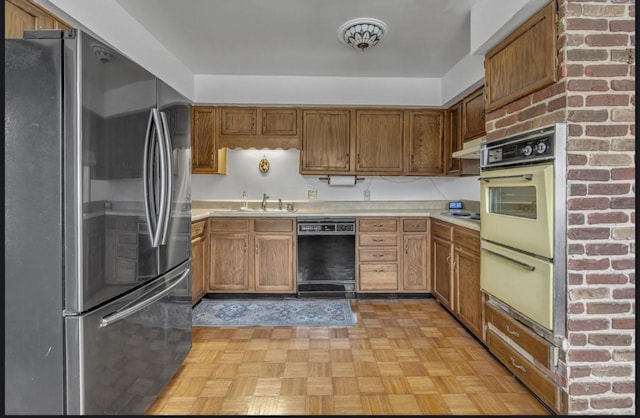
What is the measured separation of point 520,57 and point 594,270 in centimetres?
124

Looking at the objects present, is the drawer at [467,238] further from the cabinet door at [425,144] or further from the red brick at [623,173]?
the cabinet door at [425,144]

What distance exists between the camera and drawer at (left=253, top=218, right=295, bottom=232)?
3.82m

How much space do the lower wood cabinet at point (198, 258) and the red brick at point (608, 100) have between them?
3.02 m

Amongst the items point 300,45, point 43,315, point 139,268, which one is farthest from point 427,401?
point 300,45

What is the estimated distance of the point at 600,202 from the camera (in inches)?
67.0

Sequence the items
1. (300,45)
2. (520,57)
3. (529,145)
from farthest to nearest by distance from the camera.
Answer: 1. (300,45)
2. (520,57)
3. (529,145)

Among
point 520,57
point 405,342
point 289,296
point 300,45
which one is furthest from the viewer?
point 289,296

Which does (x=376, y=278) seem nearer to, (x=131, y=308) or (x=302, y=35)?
(x=302, y=35)

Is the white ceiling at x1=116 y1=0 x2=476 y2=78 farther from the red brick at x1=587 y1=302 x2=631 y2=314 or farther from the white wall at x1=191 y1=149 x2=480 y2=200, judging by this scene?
the red brick at x1=587 y1=302 x2=631 y2=314

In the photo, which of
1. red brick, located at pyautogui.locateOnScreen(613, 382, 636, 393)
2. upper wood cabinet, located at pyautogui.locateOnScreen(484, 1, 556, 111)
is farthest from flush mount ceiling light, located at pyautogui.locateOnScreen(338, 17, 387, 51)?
red brick, located at pyautogui.locateOnScreen(613, 382, 636, 393)

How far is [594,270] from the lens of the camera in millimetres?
1707

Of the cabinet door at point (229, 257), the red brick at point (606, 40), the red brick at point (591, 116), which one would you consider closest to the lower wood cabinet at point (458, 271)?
the red brick at point (591, 116)

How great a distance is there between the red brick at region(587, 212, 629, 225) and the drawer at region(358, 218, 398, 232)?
2.20 m

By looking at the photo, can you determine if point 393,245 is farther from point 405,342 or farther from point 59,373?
point 59,373
